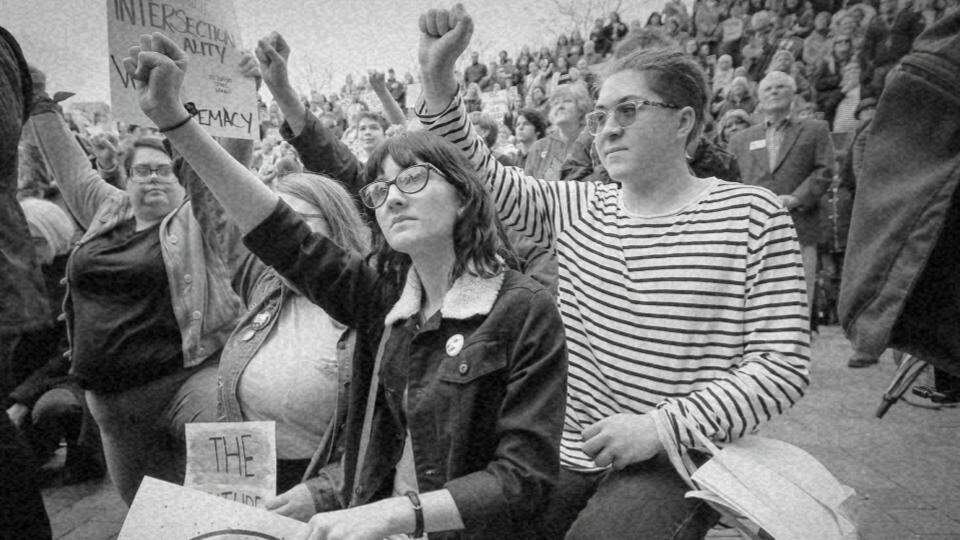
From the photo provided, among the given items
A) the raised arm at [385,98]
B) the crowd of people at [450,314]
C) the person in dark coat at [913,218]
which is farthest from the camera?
the raised arm at [385,98]

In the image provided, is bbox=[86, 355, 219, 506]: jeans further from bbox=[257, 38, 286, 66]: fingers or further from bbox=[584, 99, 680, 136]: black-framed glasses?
bbox=[584, 99, 680, 136]: black-framed glasses

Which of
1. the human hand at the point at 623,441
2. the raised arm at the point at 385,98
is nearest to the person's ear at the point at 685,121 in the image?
the human hand at the point at 623,441

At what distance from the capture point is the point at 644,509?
1.43 metres

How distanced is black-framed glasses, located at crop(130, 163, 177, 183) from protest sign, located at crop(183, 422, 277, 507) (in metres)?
1.44

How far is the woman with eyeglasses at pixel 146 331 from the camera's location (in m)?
2.58

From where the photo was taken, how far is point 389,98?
312 centimetres

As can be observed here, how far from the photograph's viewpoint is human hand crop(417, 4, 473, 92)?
1.63 meters

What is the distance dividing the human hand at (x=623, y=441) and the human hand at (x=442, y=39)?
93 centimetres

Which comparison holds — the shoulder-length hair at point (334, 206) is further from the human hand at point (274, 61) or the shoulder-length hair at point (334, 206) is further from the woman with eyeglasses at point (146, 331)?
the woman with eyeglasses at point (146, 331)

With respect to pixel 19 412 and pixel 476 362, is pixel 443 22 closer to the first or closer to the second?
pixel 476 362

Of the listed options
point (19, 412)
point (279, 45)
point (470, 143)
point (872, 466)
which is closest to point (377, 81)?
point (279, 45)

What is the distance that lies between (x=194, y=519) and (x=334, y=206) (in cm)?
112

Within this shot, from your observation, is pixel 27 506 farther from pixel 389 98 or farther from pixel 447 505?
pixel 389 98

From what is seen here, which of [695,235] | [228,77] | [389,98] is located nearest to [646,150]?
[695,235]
